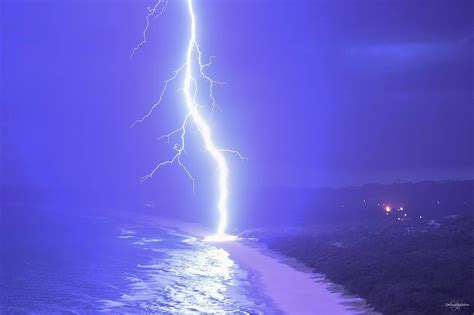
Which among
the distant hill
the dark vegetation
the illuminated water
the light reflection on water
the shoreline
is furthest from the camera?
the distant hill

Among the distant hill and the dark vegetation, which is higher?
the distant hill

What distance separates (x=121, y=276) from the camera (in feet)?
71.4

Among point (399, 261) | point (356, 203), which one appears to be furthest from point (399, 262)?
point (356, 203)

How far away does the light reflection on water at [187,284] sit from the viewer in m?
16.1

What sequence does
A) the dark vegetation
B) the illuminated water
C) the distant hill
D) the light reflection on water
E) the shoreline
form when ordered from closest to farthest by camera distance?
the dark vegetation → the shoreline → the light reflection on water → the illuminated water → the distant hill

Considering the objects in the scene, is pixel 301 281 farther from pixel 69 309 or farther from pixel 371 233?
pixel 371 233

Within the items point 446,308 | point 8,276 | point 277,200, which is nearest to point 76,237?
point 8,276

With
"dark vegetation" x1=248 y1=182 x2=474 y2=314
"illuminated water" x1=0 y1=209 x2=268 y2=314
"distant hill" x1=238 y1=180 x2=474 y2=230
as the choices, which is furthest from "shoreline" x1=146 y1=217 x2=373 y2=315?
"distant hill" x1=238 y1=180 x2=474 y2=230

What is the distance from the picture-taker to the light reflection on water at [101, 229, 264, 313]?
16062 mm

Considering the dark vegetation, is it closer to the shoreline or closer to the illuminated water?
the shoreline

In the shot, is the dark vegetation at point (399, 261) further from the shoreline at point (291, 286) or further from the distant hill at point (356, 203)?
the distant hill at point (356, 203)

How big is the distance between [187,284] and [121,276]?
3540mm

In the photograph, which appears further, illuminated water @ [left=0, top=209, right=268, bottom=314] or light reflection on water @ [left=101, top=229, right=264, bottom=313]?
illuminated water @ [left=0, top=209, right=268, bottom=314]

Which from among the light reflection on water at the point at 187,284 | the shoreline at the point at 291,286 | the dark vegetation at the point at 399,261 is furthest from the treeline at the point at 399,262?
the light reflection on water at the point at 187,284
